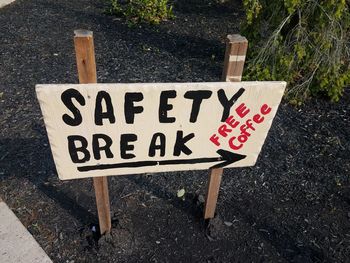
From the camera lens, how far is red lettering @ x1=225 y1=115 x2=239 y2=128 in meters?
1.99

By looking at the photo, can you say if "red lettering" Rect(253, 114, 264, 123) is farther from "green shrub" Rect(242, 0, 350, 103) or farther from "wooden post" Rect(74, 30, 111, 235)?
"green shrub" Rect(242, 0, 350, 103)

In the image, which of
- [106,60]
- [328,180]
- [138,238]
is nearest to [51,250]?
[138,238]

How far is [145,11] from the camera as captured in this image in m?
5.59

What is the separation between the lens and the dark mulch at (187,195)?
2.56m

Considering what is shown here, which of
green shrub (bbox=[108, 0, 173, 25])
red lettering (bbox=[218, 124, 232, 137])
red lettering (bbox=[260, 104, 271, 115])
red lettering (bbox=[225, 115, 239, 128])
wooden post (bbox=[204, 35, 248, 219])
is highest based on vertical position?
wooden post (bbox=[204, 35, 248, 219])

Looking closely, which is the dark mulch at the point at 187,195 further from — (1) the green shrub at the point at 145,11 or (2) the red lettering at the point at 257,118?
(1) the green shrub at the point at 145,11

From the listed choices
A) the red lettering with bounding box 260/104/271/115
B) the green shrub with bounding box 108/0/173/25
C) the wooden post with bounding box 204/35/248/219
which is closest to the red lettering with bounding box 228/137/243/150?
the red lettering with bounding box 260/104/271/115

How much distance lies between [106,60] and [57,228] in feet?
8.37

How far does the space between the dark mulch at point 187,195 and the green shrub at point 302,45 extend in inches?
12.0

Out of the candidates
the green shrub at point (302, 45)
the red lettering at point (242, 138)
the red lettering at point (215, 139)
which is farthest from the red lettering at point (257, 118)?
the green shrub at point (302, 45)

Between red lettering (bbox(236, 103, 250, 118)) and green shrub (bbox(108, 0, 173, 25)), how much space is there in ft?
12.9

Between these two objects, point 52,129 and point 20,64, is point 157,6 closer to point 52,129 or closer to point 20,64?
point 20,64

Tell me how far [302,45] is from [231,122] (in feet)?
7.29

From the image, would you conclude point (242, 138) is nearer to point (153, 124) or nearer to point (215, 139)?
point (215, 139)
